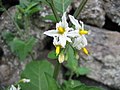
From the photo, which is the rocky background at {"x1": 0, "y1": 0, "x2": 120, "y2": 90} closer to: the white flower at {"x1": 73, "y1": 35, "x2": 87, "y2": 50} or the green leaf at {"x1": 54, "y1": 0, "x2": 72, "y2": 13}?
the green leaf at {"x1": 54, "y1": 0, "x2": 72, "y2": 13}

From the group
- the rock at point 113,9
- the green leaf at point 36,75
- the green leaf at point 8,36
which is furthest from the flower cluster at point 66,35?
A: the rock at point 113,9

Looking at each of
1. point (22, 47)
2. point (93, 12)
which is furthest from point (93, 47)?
point (22, 47)

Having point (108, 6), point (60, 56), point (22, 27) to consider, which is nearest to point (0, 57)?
point (22, 27)

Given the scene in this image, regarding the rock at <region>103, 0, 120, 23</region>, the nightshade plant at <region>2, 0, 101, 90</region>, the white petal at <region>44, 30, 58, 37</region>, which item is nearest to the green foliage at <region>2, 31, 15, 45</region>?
the nightshade plant at <region>2, 0, 101, 90</region>

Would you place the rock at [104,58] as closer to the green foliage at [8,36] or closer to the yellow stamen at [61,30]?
the green foliage at [8,36]

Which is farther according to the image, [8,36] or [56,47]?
[8,36]

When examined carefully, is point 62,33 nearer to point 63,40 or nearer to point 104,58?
point 63,40

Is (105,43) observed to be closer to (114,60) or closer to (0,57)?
(114,60)
